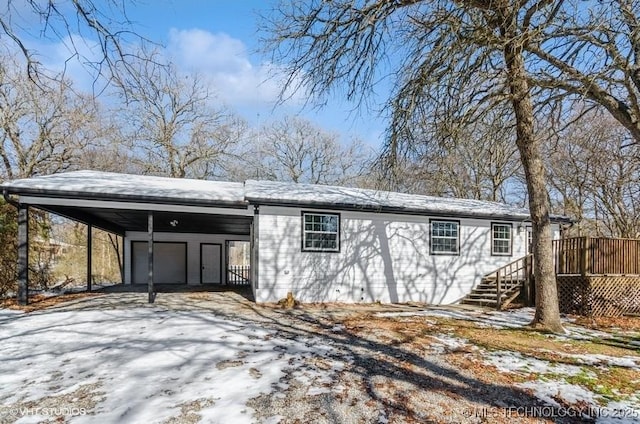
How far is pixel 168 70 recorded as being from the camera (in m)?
3.17

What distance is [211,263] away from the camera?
1758 cm

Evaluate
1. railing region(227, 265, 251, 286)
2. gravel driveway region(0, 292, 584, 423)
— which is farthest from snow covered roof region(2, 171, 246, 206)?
railing region(227, 265, 251, 286)

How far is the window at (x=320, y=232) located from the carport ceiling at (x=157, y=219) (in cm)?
210

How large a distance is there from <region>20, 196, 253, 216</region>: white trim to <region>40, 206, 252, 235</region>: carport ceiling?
2.11ft

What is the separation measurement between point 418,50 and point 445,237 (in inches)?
266

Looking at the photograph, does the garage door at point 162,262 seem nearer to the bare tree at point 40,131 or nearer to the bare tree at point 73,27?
the bare tree at point 40,131

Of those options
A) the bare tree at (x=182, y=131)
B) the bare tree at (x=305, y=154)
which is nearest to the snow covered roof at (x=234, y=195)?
the bare tree at (x=182, y=131)

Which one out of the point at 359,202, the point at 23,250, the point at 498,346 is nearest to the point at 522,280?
the point at 359,202

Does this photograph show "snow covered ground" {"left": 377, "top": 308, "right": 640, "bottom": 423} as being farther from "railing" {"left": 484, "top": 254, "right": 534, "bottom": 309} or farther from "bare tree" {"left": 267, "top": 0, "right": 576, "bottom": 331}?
"railing" {"left": 484, "top": 254, "right": 534, "bottom": 309}

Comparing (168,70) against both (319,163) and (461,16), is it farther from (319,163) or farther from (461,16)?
(319,163)

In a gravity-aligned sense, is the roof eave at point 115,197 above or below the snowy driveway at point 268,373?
above

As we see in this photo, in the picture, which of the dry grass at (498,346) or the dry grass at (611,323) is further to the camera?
the dry grass at (611,323)

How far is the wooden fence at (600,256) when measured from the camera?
30.8 ft

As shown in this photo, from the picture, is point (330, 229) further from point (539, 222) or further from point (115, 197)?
point (115, 197)
